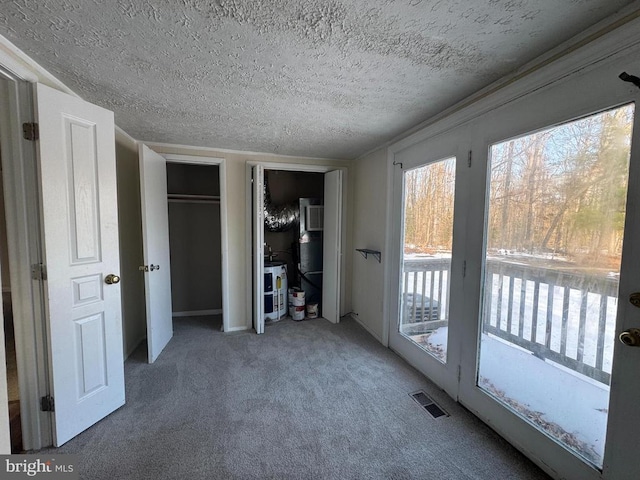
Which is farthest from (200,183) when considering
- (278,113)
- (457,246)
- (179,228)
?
(457,246)

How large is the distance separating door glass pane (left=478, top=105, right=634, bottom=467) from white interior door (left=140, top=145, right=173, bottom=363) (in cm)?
282

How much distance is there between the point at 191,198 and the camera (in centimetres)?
359

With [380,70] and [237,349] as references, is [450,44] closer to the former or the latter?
[380,70]

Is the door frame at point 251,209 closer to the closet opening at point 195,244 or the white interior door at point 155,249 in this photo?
the closet opening at point 195,244

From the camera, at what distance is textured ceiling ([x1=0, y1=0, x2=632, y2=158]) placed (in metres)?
1.06

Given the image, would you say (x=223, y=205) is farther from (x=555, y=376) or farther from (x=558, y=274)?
(x=555, y=376)

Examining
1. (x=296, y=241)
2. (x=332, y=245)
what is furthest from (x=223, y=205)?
(x=332, y=245)

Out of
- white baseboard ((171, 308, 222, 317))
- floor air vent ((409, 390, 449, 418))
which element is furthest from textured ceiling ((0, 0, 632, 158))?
white baseboard ((171, 308, 222, 317))

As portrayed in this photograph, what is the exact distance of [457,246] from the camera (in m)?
1.98

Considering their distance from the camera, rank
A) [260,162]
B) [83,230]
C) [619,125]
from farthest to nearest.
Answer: [260,162] < [83,230] < [619,125]

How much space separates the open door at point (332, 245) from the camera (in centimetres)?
341

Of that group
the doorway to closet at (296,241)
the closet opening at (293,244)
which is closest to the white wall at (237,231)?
the doorway to closet at (296,241)

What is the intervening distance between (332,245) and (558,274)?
7.85ft

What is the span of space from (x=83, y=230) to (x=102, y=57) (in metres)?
1.00
